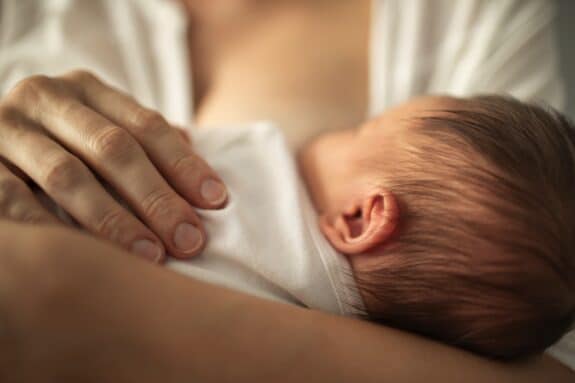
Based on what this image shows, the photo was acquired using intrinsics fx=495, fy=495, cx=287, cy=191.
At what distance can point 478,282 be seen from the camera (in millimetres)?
598

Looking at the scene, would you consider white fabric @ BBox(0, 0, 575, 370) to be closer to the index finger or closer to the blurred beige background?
the blurred beige background

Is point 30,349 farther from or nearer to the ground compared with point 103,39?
nearer to the ground

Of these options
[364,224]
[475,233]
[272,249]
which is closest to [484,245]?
[475,233]

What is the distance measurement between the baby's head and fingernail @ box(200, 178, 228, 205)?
0.17 meters

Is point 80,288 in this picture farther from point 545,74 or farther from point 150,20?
point 545,74

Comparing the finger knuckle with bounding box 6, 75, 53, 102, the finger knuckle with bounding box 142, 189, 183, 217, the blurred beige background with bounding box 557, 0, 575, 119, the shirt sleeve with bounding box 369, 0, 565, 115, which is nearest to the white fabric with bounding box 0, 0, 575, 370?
the shirt sleeve with bounding box 369, 0, 565, 115

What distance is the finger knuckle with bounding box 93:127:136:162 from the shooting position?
0.62 metres

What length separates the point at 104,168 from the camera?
62 centimetres

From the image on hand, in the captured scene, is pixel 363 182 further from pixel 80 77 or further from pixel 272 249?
pixel 80 77

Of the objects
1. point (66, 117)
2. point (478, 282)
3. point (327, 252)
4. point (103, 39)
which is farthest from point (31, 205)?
point (103, 39)

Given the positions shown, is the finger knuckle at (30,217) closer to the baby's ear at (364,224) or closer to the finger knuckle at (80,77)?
the finger knuckle at (80,77)

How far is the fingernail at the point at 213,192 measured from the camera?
67cm

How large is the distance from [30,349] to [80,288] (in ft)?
0.20

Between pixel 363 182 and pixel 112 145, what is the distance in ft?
1.14
